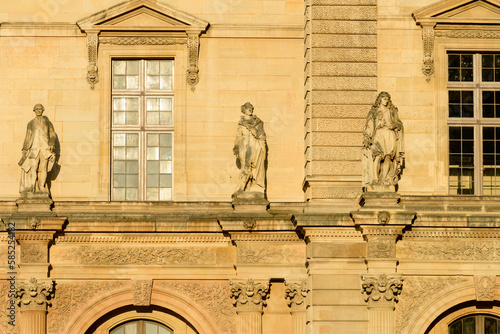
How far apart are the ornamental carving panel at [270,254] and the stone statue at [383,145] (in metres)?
1.78

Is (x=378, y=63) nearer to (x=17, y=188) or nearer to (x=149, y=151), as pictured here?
(x=149, y=151)

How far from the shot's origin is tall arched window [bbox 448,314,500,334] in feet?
93.0

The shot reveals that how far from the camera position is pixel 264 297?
28250mm

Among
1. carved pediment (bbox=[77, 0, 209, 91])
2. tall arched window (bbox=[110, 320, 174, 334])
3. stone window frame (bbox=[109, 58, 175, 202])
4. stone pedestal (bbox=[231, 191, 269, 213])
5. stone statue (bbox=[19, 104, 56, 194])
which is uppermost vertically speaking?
carved pediment (bbox=[77, 0, 209, 91])

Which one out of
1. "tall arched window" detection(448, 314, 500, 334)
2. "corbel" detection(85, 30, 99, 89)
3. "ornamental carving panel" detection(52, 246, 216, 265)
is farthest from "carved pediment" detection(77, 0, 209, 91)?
"tall arched window" detection(448, 314, 500, 334)

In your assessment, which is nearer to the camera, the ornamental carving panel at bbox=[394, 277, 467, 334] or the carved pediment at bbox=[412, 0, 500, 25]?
the ornamental carving panel at bbox=[394, 277, 467, 334]

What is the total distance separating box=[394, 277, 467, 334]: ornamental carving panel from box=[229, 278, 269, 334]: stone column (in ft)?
8.07

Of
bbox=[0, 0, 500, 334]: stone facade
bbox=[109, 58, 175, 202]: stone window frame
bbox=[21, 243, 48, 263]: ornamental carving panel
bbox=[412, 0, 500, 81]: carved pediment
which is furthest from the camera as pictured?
bbox=[109, 58, 175, 202]: stone window frame

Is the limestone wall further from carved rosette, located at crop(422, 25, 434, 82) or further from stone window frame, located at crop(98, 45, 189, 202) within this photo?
carved rosette, located at crop(422, 25, 434, 82)

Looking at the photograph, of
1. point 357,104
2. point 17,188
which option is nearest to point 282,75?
point 357,104

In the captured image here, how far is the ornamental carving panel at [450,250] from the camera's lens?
27844 mm

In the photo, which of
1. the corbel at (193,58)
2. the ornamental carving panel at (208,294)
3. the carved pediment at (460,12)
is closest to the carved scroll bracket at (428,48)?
the carved pediment at (460,12)

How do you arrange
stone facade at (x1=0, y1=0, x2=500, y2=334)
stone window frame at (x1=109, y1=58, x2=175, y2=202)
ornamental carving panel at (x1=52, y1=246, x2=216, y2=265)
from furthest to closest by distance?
stone window frame at (x1=109, y1=58, x2=175, y2=202)
ornamental carving panel at (x1=52, y1=246, x2=216, y2=265)
stone facade at (x1=0, y1=0, x2=500, y2=334)

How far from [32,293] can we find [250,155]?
4633 mm
